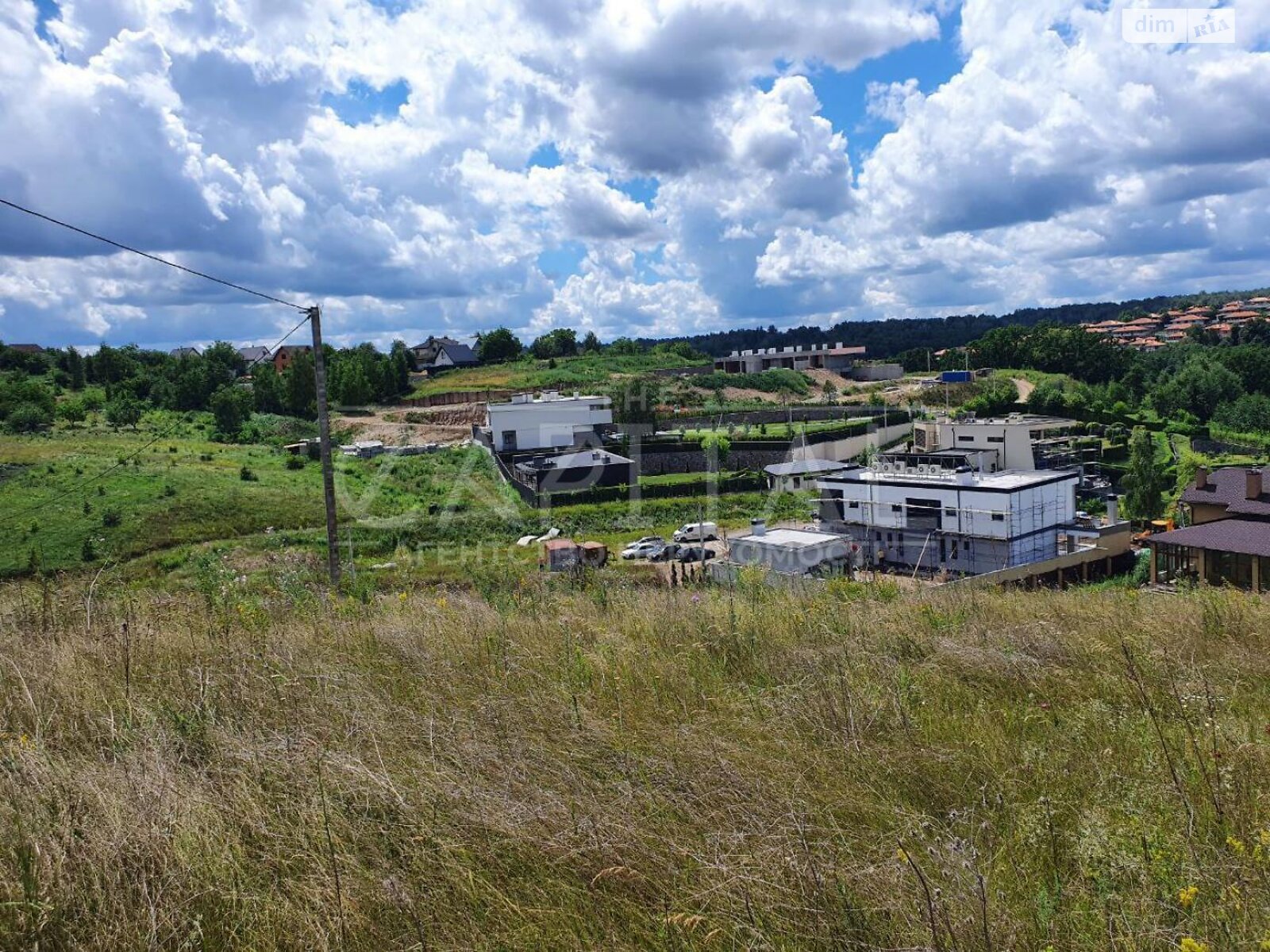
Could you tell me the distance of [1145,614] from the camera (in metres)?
3.94

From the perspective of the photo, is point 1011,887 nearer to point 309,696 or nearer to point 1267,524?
point 309,696

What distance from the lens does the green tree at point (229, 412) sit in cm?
3950

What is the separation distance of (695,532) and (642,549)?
2576 mm

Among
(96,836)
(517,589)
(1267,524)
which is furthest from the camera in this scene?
(1267,524)

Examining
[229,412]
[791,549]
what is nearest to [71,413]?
[229,412]

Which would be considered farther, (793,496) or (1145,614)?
(793,496)

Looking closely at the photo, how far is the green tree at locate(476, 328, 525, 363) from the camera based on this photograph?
65.8 meters

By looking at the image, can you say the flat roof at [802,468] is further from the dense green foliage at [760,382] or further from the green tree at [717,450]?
the dense green foliage at [760,382]

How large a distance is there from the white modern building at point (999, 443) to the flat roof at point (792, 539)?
32.2 ft

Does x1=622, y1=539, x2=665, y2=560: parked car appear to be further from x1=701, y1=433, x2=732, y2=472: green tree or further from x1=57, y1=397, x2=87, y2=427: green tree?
x1=57, y1=397, x2=87, y2=427: green tree

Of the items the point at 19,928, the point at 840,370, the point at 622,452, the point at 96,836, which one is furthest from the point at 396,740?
the point at 840,370

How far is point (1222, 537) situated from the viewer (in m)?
17.2

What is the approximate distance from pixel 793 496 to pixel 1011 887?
30.1 m

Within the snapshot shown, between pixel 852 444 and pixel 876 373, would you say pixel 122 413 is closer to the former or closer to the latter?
pixel 852 444
